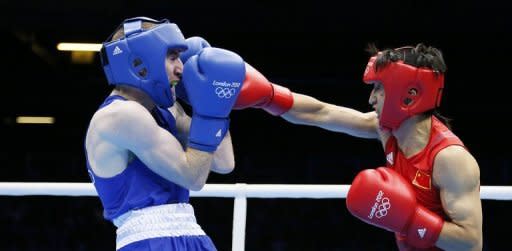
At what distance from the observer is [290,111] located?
2377 mm

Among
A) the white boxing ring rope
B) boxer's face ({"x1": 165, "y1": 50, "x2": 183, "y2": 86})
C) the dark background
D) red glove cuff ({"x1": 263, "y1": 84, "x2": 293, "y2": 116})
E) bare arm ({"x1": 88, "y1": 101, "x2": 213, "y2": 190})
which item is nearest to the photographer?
bare arm ({"x1": 88, "y1": 101, "x2": 213, "y2": 190})

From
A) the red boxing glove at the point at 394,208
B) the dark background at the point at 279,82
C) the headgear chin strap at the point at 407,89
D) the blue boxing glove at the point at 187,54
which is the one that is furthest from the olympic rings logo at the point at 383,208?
the dark background at the point at 279,82

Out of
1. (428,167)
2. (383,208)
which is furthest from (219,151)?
(428,167)

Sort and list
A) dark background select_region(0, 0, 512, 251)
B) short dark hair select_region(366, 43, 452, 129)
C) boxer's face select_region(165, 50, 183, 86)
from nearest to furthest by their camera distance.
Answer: boxer's face select_region(165, 50, 183, 86) → short dark hair select_region(366, 43, 452, 129) → dark background select_region(0, 0, 512, 251)

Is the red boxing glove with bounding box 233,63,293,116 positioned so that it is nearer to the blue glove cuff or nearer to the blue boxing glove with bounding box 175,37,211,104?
the blue boxing glove with bounding box 175,37,211,104

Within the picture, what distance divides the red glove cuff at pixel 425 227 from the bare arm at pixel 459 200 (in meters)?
0.02

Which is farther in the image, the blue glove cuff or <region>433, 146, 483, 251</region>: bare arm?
<region>433, 146, 483, 251</region>: bare arm

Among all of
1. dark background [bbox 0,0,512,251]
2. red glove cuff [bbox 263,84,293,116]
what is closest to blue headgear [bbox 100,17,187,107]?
red glove cuff [bbox 263,84,293,116]

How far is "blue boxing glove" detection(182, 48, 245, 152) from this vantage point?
187cm

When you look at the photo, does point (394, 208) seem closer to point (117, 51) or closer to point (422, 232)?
point (422, 232)

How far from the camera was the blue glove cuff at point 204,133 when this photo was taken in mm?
1859

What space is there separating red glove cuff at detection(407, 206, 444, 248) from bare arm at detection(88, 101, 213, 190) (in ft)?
1.95

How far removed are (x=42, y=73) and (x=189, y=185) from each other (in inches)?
257

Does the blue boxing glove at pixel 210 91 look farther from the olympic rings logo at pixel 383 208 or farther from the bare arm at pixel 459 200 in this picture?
the bare arm at pixel 459 200
